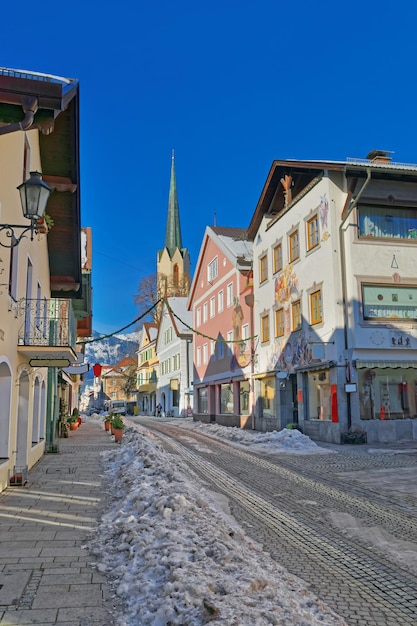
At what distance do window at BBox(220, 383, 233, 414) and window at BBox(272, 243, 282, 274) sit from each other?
9094mm

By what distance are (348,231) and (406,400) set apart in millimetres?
6589

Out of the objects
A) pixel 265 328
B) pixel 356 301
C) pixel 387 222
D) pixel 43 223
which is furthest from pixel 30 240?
pixel 265 328

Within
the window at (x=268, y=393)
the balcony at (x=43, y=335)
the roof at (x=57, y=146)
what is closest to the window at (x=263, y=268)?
the window at (x=268, y=393)

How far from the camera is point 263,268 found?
28641 mm

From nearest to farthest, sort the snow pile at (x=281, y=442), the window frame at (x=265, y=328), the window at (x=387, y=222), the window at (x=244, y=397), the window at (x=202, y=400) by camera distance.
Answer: the snow pile at (x=281, y=442), the window at (x=387, y=222), the window frame at (x=265, y=328), the window at (x=244, y=397), the window at (x=202, y=400)

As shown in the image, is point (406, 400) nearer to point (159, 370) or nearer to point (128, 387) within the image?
point (159, 370)

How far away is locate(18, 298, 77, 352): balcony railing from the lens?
10984 mm

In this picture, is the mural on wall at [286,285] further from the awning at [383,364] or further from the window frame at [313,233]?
the awning at [383,364]

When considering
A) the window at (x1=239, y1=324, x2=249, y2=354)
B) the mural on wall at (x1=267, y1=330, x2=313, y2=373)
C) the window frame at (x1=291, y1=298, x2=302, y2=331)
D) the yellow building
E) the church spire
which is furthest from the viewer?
the church spire

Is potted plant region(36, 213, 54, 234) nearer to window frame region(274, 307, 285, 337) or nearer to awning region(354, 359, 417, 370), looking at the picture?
awning region(354, 359, 417, 370)

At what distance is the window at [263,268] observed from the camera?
92.6 feet

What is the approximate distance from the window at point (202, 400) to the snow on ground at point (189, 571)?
100ft

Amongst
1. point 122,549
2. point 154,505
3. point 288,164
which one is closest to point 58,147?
point 154,505

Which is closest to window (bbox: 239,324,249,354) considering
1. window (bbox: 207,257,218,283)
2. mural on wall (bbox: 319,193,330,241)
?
window (bbox: 207,257,218,283)
